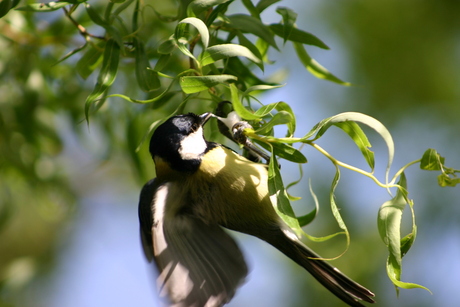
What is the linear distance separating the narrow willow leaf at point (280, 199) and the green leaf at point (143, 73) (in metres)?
0.32

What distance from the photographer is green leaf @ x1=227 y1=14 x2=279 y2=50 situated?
1.21 meters

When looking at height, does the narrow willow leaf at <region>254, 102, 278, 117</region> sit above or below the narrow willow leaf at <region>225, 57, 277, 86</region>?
above

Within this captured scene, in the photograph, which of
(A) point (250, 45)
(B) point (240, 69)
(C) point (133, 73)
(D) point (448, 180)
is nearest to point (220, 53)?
(A) point (250, 45)

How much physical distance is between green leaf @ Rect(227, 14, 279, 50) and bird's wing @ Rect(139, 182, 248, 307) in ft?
1.70

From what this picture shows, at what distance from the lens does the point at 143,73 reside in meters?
1.20

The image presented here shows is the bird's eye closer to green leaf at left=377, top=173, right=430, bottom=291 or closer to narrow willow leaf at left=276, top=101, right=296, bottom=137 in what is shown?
narrow willow leaf at left=276, top=101, right=296, bottom=137

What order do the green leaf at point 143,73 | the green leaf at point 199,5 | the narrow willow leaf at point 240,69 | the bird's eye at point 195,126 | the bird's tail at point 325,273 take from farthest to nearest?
the bird's eye at point 195,126
the bird's tail at point 325,273
the narrow willow leaf at point 240,69
the green leaf at point 143,73
the green leaf at point 199,5

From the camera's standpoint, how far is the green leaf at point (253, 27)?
1.21 m

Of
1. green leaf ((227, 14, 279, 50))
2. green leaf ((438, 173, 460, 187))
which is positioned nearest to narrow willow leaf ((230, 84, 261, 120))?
green leaf ((227, 14, 279, 50))

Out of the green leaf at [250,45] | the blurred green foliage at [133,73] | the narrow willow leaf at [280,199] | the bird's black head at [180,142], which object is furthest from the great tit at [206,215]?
the narrow willow leaf at [280,199]

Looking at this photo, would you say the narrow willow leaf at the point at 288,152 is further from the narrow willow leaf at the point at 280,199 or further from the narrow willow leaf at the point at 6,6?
the narrow willow leaf at the point at 6,6

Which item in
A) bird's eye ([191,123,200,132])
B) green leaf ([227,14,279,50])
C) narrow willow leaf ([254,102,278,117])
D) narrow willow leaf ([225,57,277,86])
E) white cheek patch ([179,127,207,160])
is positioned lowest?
white cheek patch ([179,127,207,160])

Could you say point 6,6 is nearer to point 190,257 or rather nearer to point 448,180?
point 190,257

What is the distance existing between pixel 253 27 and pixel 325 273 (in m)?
0.70
